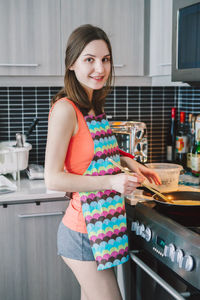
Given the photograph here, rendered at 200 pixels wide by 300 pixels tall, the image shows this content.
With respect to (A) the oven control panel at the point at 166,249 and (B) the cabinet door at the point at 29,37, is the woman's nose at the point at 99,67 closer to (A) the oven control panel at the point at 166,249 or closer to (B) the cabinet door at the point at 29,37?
(A) the oven control panel at the point at 166,249

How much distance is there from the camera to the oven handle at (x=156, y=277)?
126 cm

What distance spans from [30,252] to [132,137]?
0.85 m

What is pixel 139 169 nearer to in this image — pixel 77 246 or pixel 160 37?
pixel 77 246

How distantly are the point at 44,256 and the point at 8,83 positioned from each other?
90 centimetres

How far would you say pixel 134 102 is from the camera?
2658 mm

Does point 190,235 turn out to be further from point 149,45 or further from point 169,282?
point 149,45

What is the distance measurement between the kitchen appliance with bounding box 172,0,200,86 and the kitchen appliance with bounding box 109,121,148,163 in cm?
67

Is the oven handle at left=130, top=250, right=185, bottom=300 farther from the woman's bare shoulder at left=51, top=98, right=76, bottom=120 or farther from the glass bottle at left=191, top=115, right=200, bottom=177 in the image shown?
the glass bottle at left=191, top=115, right=200, bottom=177

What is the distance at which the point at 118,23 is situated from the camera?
216 cm

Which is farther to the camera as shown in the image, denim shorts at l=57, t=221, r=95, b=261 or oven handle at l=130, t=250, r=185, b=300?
denim shorts at l=57, t=221, r=95, b=261

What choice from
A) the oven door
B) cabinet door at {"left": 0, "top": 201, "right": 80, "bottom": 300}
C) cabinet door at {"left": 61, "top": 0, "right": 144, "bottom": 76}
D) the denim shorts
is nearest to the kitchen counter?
cabinet door at {"left": 0, "top": 201, "right": 80, "bottom": 300}

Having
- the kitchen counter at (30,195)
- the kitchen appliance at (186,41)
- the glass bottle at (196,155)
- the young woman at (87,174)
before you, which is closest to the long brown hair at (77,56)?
the young woman at (87,174)

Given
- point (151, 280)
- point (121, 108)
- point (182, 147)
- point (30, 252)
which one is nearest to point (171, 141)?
point (182, 147)

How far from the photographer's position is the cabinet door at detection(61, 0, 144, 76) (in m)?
2.10
